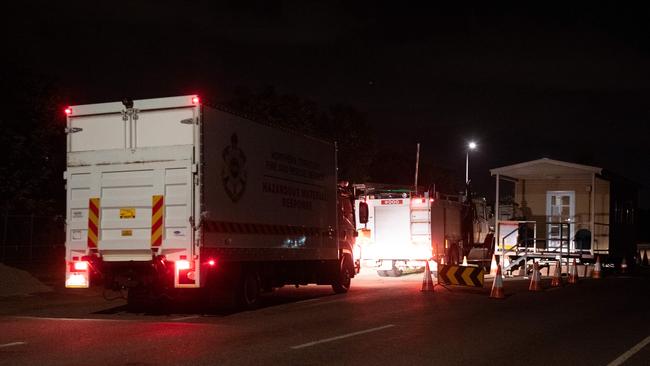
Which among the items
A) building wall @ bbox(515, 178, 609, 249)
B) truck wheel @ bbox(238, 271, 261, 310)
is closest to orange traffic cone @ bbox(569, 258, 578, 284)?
building wall @ bbox(515, 178, 609, 249)

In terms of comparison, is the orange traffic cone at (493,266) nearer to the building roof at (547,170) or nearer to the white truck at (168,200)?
the building roof at (547,170)

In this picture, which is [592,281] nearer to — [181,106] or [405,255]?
[405,255]

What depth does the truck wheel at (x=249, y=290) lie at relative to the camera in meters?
15.5

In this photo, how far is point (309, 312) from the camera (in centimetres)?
1509

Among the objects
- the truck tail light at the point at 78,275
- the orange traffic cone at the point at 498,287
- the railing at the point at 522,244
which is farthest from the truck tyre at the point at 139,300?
the railing at the point at 522,244

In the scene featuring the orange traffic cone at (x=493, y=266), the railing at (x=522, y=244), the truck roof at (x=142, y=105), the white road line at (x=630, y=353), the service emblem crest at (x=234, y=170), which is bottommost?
the orange traffic cone at (x=493, y=266)

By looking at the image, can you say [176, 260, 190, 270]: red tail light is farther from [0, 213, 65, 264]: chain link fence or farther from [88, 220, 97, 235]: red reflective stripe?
[0, 213, 65, 264]: chain link fence

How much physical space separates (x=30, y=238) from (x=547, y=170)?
1962cm

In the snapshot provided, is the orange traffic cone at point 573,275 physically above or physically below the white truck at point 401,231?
below

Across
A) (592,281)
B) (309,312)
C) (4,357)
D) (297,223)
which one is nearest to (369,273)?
(592,281)

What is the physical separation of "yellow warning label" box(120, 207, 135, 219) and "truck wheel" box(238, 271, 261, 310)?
2595 mm

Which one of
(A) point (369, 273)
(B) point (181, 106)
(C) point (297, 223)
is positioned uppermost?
(B) point (181, 106)

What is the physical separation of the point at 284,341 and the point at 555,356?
3548 mm

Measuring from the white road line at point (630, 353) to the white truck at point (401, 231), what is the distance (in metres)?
15.3
